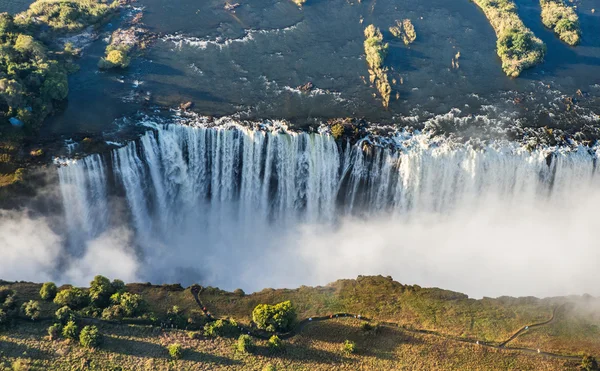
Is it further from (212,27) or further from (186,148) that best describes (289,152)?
(212,27)

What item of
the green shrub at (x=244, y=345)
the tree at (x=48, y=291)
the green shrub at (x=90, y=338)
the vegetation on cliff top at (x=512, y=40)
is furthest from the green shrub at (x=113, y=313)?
the vegetation on cliff top at (x=512, y=40)

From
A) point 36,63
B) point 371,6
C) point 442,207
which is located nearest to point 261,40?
point 371,6

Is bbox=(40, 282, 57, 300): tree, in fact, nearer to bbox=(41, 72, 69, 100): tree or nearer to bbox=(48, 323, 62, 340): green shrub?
bbox=(48, 323, 62, 340): green shrub

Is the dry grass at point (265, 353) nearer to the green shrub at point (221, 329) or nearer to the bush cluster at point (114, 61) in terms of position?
the green shrub at point (221, 329)

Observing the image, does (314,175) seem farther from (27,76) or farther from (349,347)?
(27,76)

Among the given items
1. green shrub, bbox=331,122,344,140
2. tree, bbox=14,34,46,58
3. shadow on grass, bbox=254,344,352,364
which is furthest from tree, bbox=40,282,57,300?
tree, bbox=14,34,46,58
